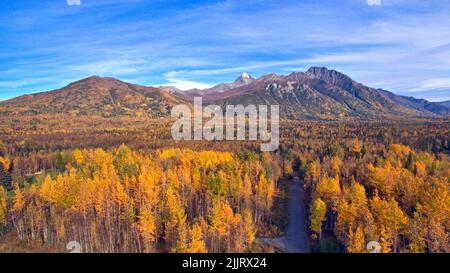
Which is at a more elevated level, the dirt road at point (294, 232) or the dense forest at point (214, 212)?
the dense forest at point (214, 212)

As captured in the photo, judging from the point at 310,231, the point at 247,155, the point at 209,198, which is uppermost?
the point at 247,155

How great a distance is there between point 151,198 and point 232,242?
16.5 meters

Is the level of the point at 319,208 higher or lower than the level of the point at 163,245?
higher

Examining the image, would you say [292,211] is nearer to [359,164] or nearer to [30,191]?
[359,164]

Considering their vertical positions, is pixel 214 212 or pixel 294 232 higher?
pixel 214 212

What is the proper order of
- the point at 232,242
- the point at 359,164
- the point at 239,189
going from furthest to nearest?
the point at 359,164 → the point at 239,189 → the point at 232,242

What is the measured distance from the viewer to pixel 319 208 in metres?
53.2

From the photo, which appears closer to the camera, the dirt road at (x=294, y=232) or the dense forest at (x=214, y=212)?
the dense forest at (x=214, y=212)

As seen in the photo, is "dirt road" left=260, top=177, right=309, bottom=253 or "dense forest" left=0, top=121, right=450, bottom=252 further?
"dirt road" left=260, top=177, right=309, bottom=253

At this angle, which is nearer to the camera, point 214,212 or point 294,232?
point 214,212

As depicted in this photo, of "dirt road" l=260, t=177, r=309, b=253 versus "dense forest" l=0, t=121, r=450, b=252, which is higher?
"dense forest" l=0, t=121, r=450, b=252
